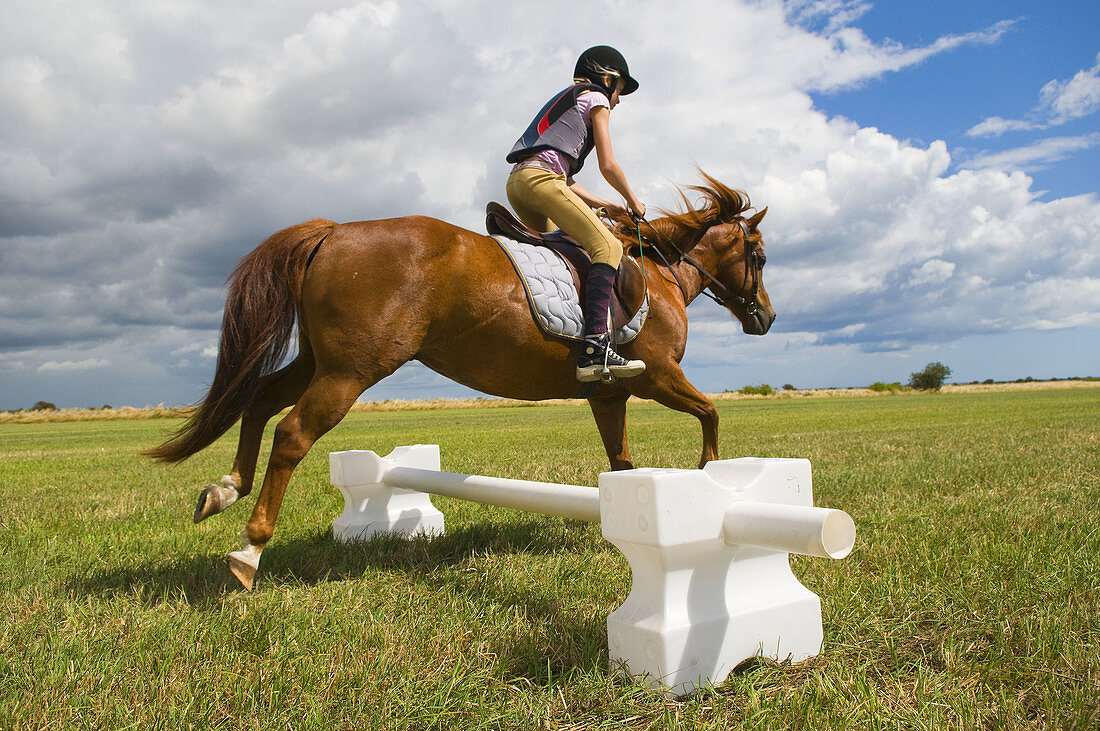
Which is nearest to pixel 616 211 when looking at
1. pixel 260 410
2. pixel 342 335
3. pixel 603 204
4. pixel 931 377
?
pixel 603 204

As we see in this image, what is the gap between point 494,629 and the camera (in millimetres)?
2564

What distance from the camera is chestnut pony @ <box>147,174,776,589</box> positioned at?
10.2 ft

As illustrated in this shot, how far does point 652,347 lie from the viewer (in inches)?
172

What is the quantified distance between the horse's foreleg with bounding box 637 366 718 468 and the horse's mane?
38.7 inches

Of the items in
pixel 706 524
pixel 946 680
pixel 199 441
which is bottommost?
pixel 946 680

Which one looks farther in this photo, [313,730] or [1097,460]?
[1097,460]

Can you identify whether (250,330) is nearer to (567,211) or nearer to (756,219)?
(567,211)

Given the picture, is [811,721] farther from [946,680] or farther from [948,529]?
[948,529]

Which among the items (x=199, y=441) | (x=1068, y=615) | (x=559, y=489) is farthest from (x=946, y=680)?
(x=199, y=441)

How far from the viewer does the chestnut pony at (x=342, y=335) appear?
3.10 metres

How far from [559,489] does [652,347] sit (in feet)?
5.64

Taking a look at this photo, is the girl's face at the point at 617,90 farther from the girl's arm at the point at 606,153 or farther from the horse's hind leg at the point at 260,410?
the horse's hind leg at the point at 260,410

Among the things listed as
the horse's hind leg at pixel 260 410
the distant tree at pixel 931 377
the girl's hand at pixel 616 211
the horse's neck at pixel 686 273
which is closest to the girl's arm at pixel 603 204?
the girl's hand at pixel 616 211

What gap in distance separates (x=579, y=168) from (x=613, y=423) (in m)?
1.75
